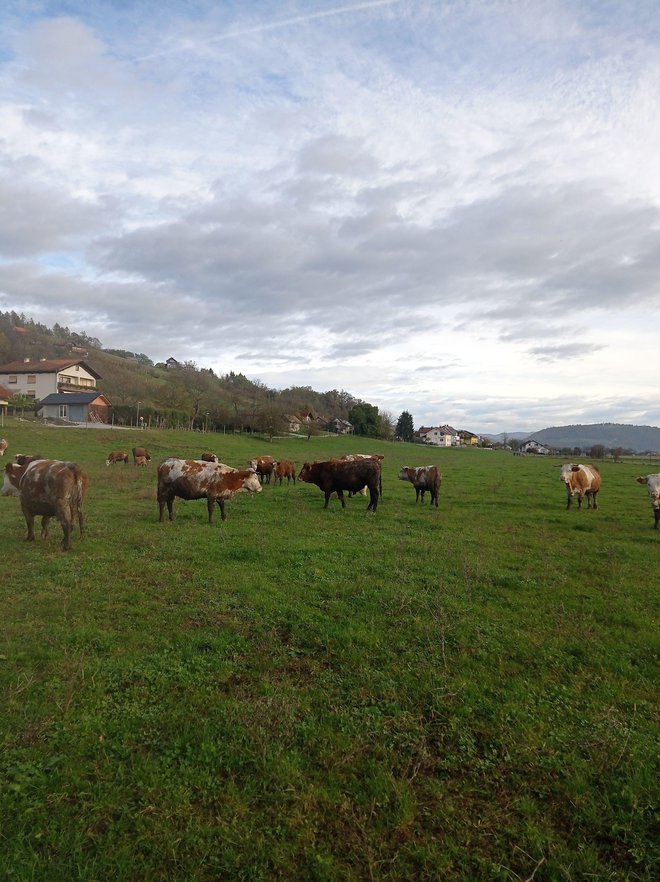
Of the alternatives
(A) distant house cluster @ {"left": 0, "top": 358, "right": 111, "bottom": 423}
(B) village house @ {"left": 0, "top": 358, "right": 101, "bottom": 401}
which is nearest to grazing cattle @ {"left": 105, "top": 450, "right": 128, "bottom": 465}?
(A) distant house cluster @ {"left": 0, "top": 358, "right": 111, "bottom": 423}

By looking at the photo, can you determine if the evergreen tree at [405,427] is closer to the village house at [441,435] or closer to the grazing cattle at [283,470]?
the village house at [441,435]

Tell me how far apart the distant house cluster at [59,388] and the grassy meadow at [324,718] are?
2211 inches

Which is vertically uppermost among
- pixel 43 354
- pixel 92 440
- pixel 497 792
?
pixel 43 354

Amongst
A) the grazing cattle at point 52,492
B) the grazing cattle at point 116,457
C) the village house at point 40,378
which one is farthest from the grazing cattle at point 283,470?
the village house at point 40,378

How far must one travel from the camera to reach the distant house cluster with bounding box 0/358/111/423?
195 ft

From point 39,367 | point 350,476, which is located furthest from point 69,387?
point 350,476

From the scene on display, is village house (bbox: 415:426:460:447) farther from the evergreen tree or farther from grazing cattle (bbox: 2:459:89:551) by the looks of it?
grazing cattle (bbox: 2:459:89:551)

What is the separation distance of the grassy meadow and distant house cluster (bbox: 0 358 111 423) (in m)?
56.2

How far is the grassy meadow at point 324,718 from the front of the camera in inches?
125

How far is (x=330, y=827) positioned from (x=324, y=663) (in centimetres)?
218

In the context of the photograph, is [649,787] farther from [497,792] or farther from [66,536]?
[66,536]

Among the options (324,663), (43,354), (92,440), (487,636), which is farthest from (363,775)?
(43,354)

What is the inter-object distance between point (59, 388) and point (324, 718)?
7672cm

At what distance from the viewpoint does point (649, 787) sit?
3713 mm
